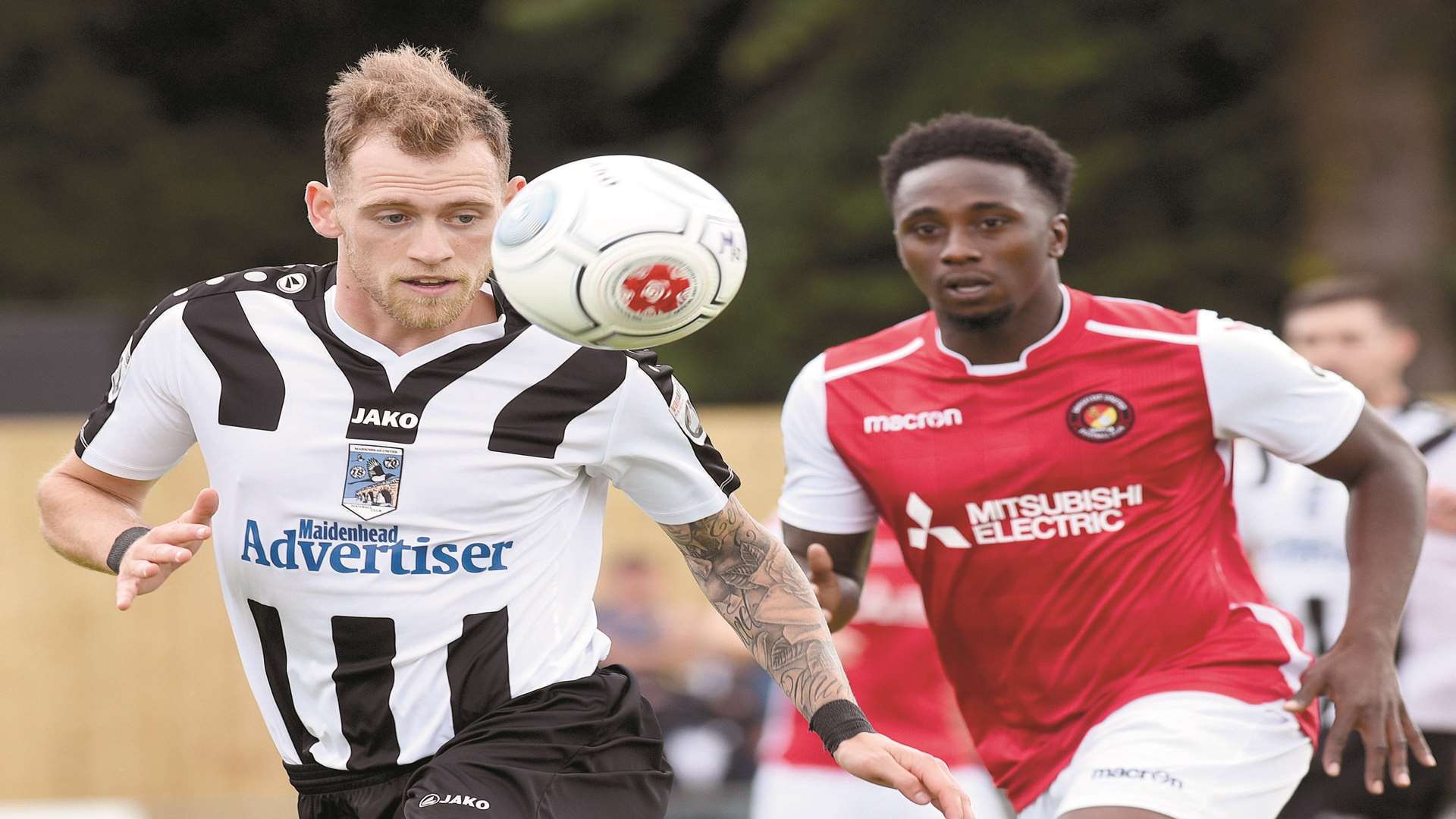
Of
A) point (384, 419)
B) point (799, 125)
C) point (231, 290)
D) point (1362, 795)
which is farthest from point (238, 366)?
point (799, 125)

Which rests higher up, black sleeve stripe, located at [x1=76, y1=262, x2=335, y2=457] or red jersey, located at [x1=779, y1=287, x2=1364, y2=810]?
black sleeve stripe, located at [x1=76, y1=262, x2=335, y2=457]

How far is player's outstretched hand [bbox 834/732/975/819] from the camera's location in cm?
360

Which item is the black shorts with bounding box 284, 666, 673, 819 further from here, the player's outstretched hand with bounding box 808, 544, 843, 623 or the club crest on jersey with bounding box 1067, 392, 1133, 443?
the club crest on jersey with bounding box 1067, 392, 1133, 443

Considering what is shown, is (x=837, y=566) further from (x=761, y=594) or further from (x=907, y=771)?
(x=907, y=771)

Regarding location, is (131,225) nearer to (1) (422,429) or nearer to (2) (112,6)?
(2) (112,6)

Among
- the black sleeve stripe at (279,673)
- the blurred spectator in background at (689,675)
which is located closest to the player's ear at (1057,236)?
the black sleeve stripe at (279,673)

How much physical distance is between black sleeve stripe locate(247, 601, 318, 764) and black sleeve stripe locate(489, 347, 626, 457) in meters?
0.62

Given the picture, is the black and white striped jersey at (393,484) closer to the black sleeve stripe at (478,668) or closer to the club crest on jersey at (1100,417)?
the black sleeve stripe at (478,668)

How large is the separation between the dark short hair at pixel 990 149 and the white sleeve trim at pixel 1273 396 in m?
0.65

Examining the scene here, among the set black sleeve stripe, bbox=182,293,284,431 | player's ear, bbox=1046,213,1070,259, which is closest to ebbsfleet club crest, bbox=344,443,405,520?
black sleeve stripe, bbox=182,293,284,431

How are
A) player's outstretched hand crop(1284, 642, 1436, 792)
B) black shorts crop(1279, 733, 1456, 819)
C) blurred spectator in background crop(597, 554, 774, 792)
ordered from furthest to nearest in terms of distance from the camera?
blurred spectator in background crop(597, 554, 774, 792) < black shorts crop(1279, 733, 1456, 819) < player's outstretched hand crop(1284, 642, 1436, 792)

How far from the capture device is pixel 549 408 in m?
4.00

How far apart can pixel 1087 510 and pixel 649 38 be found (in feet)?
34.8

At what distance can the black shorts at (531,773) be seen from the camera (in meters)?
3.80
